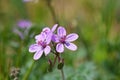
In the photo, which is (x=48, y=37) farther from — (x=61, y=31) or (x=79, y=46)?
(x=79, y=46)

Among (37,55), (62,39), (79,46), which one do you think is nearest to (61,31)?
(62,39)

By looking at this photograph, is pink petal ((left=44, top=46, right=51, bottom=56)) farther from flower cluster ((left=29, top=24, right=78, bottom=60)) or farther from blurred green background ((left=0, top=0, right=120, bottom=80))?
blurred green background ((left=0, top=0, right=120, bottom=80))

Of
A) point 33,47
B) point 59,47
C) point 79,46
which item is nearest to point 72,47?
point 59,47

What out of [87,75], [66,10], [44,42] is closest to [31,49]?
[44,42]

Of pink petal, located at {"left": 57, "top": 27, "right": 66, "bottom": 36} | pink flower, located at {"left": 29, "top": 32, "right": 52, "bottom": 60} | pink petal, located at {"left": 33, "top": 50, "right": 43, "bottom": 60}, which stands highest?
pink petal, located at {"left": 57, "top": 27, "right": 66, "bottom": 36}

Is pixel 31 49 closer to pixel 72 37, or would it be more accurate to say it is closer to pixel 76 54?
pixel 72 37

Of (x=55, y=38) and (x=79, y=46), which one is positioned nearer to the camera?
(x=55, y=38)

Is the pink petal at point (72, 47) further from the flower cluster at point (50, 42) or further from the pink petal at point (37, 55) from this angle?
the pink petal at point (37, 55)

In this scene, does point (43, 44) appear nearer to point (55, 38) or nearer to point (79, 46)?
point (55, 38)

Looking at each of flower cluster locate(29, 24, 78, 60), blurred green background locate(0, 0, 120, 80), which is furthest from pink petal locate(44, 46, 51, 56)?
blurred green background locate(0, 0, 120, 80)

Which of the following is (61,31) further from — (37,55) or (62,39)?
(37,55)

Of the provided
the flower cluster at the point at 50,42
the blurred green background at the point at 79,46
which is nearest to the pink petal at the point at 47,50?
the flower cluster at the point at 50,42
